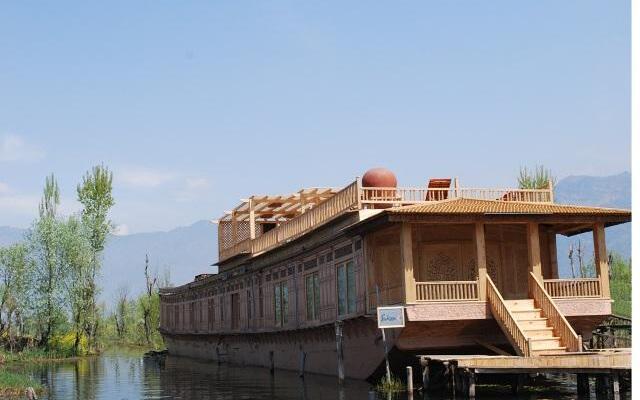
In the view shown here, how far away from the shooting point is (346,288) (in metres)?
29.6

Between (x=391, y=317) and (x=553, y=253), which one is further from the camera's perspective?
(x=553, y=253)

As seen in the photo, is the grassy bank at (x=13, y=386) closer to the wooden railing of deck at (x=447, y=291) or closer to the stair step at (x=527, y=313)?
the wooden railing of deck at (x=447, y=291)

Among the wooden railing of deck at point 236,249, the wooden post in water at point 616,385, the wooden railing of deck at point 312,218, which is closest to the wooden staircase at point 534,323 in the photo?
the wooden post in water at point 616,385

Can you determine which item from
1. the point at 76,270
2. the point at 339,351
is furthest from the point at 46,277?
the point at 339,351

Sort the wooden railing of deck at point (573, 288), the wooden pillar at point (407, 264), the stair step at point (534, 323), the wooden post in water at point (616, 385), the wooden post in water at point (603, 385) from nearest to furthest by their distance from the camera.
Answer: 1. the wooden post in water at point (616, 385)
2. the wooden post in water at point (603, 385)
3. the wooden pillar at point (407, 264)
4. the stair step at point (534, 323)
5. the wooden railing of deck at point (573, 288)

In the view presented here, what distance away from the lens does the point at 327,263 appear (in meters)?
31.5

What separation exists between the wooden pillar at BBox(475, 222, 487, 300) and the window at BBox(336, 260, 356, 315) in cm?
504

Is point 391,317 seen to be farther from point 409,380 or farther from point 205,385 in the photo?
point 205,385

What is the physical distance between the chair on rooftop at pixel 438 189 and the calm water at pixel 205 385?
692 centimetres

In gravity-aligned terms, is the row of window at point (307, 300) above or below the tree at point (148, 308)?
above

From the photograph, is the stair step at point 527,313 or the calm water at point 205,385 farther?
the calm water at point 205,385

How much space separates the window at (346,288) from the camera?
29.1 metres

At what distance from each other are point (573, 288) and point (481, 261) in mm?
3535
